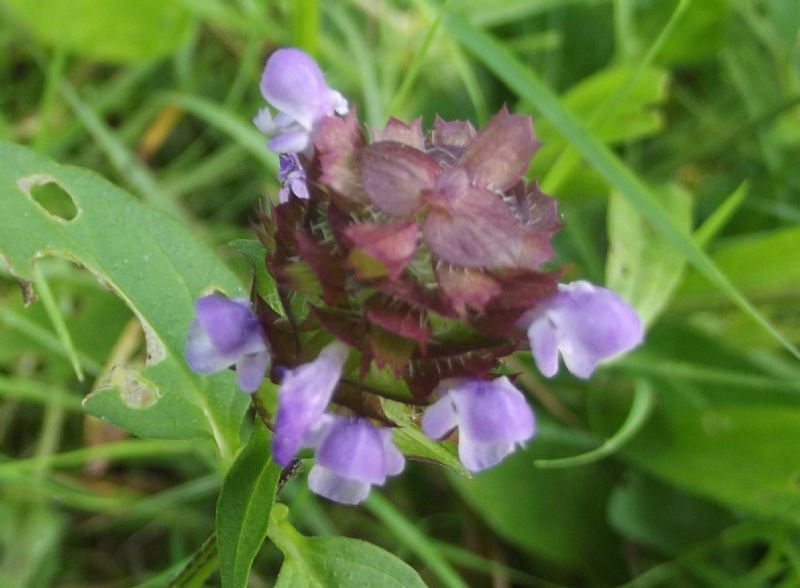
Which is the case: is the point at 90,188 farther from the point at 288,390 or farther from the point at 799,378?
the point at 799,378

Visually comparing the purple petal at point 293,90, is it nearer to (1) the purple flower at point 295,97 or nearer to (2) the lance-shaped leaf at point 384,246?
(1) the purple flower at point 295,97

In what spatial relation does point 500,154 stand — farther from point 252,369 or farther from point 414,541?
point 414,541

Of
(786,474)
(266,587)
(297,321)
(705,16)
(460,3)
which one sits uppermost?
(705,16)

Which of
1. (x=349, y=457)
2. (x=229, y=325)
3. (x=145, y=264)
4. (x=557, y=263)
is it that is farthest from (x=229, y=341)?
(x=557, y=263)

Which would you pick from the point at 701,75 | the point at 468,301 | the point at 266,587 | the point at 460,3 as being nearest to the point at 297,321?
the point at 468,301

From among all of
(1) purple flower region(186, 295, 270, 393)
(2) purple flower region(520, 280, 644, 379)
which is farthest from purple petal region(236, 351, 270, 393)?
(2) purple flower region(520, 280, 644, 379)
